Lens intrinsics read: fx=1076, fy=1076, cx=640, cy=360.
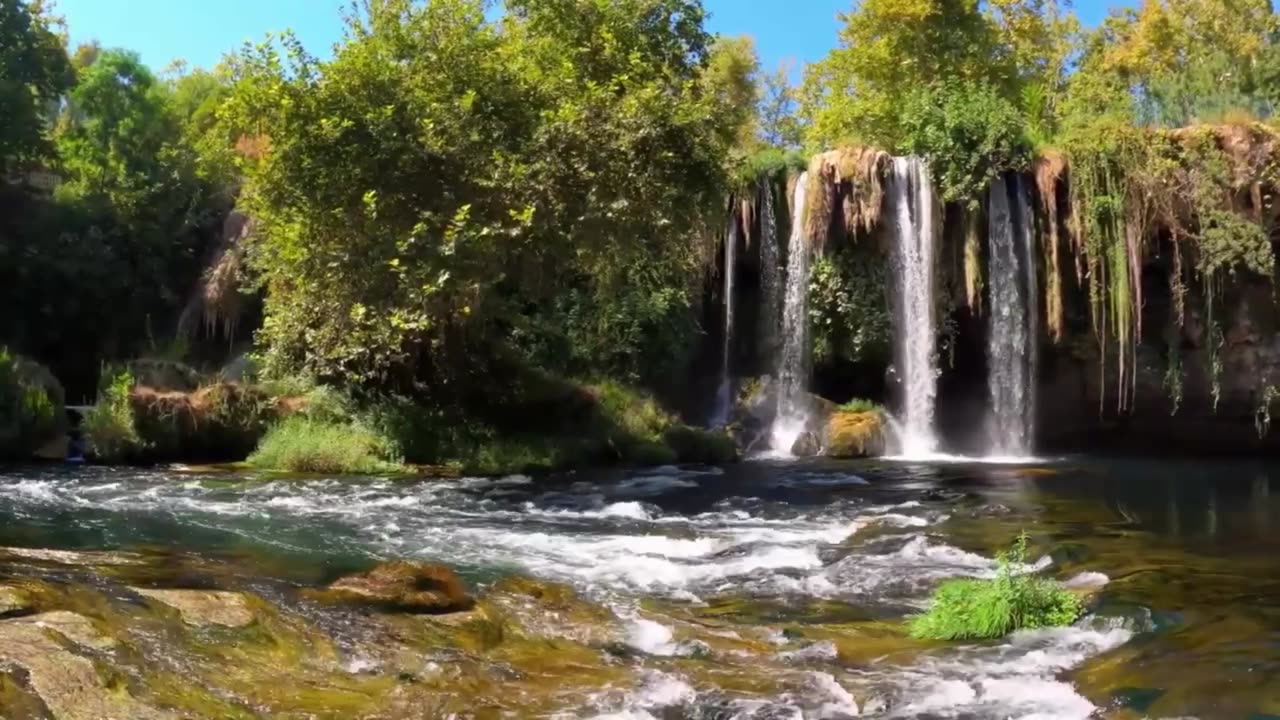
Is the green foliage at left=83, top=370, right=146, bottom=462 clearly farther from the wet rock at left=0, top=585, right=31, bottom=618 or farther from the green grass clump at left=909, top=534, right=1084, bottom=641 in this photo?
the green grass clump at left=909, top=534, right=1084, bottom=641

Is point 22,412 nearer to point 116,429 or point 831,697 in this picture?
point 116,429

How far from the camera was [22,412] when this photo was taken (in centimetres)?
1850

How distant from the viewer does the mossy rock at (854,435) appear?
2134 cm

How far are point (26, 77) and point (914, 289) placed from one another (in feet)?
72.9

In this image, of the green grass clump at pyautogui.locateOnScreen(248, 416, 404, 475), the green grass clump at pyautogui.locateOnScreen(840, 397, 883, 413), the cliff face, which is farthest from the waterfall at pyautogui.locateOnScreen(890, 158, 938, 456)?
the green grass clump at pyautogui.locateOnScreen(248, 416, 404, 475)

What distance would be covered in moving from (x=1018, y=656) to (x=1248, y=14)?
3557 centimetres

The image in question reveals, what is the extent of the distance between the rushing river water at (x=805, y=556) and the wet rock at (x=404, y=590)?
1.78 ft

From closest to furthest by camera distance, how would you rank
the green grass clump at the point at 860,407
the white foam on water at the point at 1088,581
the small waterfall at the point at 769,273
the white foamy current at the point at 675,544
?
the white foamy current at the point at 675,544 → the white foam on water at the point at 1088,581 → the green grass clump at the point at 860,407 → the small waterfall at the point at 769,273

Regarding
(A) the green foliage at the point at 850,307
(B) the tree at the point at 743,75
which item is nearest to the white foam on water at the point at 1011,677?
(A) the green foliage at the point at 850,307

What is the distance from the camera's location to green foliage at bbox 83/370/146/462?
18.3 metres

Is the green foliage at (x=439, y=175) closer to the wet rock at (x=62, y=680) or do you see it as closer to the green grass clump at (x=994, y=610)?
the green grass clump at (x=994, y=610)

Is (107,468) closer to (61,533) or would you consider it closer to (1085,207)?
(61,533)

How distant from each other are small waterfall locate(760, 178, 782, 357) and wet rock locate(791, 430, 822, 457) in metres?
3.04

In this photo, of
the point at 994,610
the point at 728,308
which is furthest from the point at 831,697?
the point at 728,308
